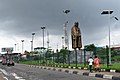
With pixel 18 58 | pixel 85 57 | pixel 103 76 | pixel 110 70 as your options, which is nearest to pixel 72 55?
pixel 85 57

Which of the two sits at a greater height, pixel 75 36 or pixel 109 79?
pixel 75 36

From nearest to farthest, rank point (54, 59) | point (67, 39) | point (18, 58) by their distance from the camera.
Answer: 1. point (54, 59)
2. point (67, 39)
3. point (18, 58)

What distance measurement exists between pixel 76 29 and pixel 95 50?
13.9m

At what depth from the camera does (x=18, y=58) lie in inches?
4722

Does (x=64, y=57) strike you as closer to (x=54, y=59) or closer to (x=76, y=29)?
(x=76, y=29)

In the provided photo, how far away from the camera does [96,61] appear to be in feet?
102

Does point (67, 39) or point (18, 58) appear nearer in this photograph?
point (67, 39)

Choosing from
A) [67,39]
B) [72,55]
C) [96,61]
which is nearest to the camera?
[96,61]

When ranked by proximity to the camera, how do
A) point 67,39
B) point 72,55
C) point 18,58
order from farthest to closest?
point 18,58, point 67,39, point 72,55

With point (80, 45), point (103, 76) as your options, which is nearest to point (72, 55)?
point (80, 45)

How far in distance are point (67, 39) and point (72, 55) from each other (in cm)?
2831

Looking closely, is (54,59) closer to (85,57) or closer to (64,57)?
(64,57)

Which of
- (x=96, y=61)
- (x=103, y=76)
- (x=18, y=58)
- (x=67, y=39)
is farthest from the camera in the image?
(x=18, y=58)

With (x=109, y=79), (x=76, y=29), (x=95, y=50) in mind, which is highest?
(x=76, y=29)
